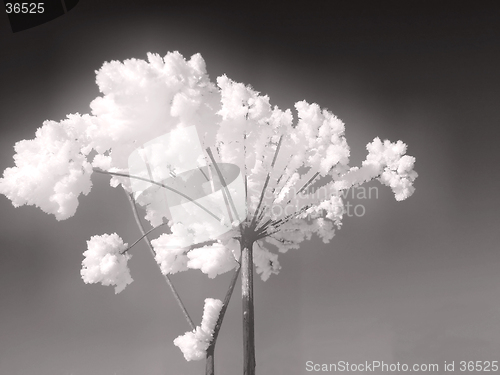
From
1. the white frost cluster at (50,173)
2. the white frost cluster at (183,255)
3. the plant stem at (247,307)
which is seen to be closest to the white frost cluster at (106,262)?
the white frost cluster at (183,255)

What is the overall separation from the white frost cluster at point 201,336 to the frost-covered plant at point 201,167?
0.05 ft

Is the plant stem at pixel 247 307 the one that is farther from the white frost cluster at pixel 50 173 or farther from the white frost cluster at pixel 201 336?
the white frost cluster at pixel 50 173

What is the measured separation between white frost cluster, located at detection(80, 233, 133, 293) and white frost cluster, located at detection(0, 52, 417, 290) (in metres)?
0.01

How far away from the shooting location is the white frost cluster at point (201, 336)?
5676 millimetres

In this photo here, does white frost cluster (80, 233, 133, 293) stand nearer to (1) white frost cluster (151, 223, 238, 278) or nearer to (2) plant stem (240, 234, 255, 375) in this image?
(1) white frost cluster (151, 223, 238, 278)

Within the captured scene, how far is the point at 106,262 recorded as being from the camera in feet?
19.0

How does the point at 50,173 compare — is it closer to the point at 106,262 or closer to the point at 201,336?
the point at 106,262

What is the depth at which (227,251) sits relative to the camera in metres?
6.63

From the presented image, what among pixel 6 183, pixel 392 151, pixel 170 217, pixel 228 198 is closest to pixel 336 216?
pixel 392 151

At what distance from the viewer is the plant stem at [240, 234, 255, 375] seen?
18.9ft

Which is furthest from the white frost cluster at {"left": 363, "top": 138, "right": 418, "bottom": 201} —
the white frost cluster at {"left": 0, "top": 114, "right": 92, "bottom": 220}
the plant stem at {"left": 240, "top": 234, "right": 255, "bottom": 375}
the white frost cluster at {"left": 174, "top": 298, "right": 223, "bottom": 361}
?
the white frost cluster at {"left": 0, "top": 114, "right": 92, "bottom": 220}

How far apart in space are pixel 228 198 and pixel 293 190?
48.4 inches

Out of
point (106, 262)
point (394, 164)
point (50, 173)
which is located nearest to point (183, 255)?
point (106, 262)

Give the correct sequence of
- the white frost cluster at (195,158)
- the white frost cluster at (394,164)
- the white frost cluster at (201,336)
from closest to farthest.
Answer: the white frost cluster at (195,158)
the white frost cluster at (201,336)
the white frost cluster at (394,164)
